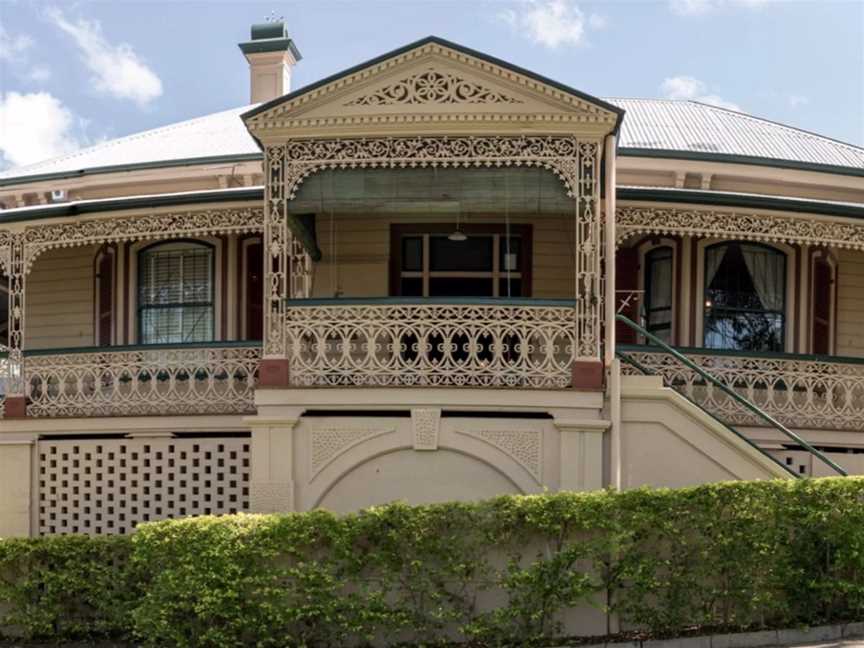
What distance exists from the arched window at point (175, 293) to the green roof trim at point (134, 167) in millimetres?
1293

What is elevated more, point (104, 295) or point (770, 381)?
point (104, 295)

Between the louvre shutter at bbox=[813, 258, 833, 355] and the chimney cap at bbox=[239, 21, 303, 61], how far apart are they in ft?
35.5

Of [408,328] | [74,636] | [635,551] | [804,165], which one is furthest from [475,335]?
[804,165]

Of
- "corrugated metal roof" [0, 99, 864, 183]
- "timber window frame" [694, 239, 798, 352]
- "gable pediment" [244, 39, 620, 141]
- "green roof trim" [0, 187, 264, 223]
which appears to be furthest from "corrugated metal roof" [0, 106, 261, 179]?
"timber window frame" [694, 239, 798, 352]

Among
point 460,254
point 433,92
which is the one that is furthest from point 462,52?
point 460,254

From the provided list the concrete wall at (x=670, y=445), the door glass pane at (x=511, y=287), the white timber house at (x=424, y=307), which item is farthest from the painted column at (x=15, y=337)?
the concrete wall at (x=670, y=445)

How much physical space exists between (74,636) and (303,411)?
10.8 feet

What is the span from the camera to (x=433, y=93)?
12531 mm

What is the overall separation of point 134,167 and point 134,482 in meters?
5.38

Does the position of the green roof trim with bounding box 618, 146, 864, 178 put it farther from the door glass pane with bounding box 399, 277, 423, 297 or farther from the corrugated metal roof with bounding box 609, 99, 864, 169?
the door glass pane with bounding box 399, 277, 423, 297

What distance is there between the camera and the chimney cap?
21.8 metres

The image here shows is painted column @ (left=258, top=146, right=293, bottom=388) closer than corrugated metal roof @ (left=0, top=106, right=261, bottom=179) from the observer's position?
Yes

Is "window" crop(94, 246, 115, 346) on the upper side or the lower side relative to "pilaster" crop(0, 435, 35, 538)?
upper

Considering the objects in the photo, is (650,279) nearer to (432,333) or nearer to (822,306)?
(822,306)
